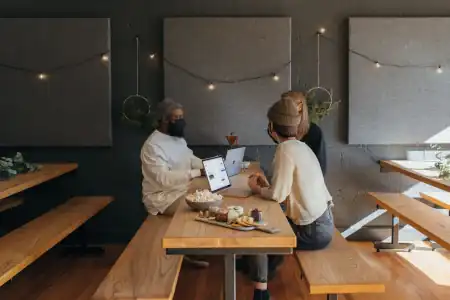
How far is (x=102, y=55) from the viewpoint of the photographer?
16.8 feet

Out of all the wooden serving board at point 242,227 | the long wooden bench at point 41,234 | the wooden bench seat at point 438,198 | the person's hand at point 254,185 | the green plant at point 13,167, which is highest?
the green plant at point 13,167

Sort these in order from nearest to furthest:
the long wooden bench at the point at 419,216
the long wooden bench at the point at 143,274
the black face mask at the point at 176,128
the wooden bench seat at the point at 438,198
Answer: the long wooden bench at the point at 143,274 < the long wooden bench at the point at 419,216 < the black face mask at the point at 176,128 < the wooden bench seat at the point at 438,198

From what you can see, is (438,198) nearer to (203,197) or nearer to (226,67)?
(226,67)

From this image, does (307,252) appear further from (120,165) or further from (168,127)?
(120,165)

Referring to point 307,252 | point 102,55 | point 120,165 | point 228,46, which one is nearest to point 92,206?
point 120,165

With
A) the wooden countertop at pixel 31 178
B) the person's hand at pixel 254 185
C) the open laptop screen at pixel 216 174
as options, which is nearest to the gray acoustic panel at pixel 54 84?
the wooden countertop at pixel 31 178

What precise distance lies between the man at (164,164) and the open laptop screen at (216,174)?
0.72 m

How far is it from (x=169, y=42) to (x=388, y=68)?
2044 mm

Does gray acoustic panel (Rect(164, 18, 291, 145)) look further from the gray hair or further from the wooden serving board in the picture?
the wooden serving board

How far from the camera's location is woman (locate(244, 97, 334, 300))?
3041mm

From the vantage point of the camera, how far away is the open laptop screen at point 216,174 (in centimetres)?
338

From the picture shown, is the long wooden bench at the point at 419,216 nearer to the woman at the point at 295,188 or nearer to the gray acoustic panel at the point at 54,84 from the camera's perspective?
the woman at the point at 295,188

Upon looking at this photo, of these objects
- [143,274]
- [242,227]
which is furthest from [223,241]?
[143,274]

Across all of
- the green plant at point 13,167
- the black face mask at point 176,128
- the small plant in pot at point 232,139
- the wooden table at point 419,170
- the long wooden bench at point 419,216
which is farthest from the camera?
the small plant in pot at point 232,139
